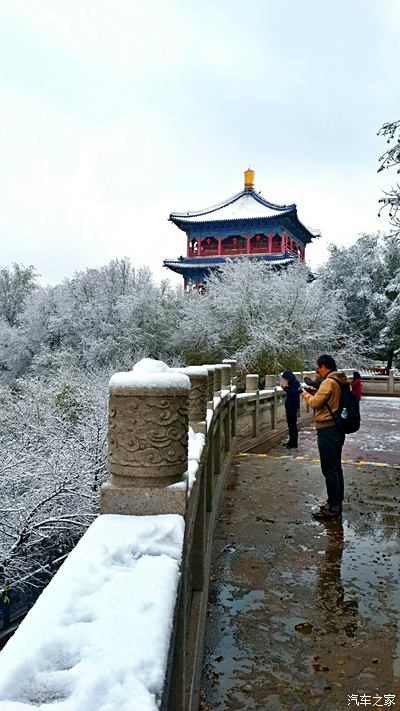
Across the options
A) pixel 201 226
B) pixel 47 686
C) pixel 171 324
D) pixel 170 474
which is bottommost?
pixel 47 686

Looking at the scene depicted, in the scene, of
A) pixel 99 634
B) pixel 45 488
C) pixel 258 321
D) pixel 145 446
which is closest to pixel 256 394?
pixel 45 488

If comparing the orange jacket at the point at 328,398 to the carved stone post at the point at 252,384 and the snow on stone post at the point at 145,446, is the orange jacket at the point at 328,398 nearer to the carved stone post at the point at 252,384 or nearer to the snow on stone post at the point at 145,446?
the snow on stone post at the point at 145,446

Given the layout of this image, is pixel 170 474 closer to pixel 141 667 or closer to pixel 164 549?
pixel 164 549

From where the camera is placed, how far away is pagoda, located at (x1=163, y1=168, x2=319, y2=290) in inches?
1342

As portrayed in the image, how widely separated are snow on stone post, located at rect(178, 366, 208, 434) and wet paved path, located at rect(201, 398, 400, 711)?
1.26 meters

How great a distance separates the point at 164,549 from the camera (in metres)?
1.70

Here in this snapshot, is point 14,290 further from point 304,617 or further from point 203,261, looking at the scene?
point 304,617

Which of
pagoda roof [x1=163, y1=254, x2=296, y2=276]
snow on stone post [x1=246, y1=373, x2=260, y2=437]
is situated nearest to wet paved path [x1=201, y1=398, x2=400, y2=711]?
snow on stone post [x1=246, y1=373, x2=260, y2=437]

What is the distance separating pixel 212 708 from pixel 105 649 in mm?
1971

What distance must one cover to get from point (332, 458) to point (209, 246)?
106ft

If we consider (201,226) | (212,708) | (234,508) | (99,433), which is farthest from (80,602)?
(201,226)

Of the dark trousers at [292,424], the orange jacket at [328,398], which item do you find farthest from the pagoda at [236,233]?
the orange jacket at [328,398]

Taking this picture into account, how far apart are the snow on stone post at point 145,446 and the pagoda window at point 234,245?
3421 centimetres

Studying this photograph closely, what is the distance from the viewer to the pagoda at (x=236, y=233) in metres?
34.1
